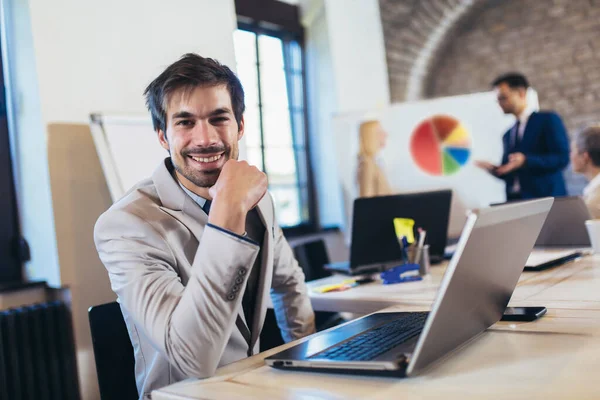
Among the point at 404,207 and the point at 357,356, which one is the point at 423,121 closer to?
the point at 404,207

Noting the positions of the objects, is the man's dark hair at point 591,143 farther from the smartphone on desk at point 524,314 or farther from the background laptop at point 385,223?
the smartphone on desk at point 524,314

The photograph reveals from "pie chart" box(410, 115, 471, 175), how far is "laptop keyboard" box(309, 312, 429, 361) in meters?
3.18

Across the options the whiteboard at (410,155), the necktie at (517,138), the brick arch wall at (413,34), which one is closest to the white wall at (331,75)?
the whiteboard at (410,155)

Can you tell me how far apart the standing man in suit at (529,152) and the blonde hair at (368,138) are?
72 centimetres

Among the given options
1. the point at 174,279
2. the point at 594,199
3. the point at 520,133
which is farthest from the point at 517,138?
the point at 174,279

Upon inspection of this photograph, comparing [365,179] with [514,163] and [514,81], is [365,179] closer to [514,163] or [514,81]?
[514,163]

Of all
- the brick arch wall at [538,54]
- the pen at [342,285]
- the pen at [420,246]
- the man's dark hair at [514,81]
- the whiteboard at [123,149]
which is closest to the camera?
the pen at [342,285]

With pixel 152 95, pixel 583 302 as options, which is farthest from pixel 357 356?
pixel 152 95

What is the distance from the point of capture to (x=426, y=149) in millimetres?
4285

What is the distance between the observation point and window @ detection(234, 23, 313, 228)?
13.6 ft

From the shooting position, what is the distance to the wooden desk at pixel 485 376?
82 centimetres

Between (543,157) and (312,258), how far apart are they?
1.75m

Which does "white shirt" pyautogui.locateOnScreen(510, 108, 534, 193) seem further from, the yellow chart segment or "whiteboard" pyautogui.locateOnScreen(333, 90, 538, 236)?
the yellow chart segment

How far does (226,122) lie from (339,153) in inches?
107
